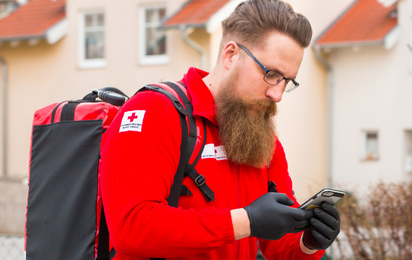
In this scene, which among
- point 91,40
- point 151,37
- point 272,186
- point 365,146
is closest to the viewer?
point 272,186

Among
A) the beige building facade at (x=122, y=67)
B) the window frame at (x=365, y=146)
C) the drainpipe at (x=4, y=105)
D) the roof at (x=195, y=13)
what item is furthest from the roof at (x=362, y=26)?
the drainpipe at (x=4, y=105)

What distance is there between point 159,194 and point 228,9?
11.4 meters

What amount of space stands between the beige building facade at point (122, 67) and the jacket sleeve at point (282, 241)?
1035 centimetres

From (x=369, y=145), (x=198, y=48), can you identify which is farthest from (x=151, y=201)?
(x=369, y=145)

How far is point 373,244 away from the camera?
4852mm

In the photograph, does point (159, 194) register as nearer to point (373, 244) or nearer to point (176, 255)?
point (176, 255)

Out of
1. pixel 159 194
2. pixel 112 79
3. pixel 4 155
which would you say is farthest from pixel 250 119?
pixel 4 155

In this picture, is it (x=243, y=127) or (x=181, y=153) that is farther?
(x=243, y=127)

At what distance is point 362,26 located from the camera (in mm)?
15453

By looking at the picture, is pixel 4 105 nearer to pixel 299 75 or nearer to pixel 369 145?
pixel 299 75

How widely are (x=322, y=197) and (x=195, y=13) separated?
11155 mm

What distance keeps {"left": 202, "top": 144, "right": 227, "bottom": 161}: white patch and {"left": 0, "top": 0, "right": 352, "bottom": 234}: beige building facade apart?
10.6 metres

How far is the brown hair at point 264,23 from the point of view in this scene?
2092mm

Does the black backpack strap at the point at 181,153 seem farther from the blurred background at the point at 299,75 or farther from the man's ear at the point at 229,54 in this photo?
the blurred background at the point at 299,75
